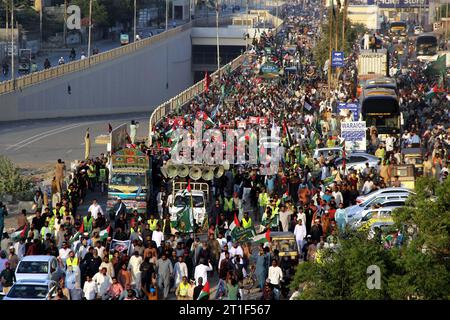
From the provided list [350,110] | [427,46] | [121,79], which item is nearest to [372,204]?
[350,110]

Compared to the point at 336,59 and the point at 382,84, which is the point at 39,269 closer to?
the point at 382,84

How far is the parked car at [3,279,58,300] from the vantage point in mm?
23453

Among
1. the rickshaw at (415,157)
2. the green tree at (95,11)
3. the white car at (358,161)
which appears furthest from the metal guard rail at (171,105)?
the green tree at (95,11)

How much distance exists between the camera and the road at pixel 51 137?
51.4 metres

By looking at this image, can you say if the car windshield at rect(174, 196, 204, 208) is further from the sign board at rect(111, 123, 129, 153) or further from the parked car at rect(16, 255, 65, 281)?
the sign board at rect(111, 123, 129, 153)

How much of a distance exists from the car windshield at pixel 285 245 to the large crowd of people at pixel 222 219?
0.93 feet

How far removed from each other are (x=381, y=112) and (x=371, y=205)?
18850 mm

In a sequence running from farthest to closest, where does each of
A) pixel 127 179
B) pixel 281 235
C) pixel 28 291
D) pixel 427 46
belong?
1. pixel 427 46
2. pixel 127 179
3. pixel 281 235
4. pixel 28 291

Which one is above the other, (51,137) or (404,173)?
(51,137)

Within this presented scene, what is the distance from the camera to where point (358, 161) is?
38.2m

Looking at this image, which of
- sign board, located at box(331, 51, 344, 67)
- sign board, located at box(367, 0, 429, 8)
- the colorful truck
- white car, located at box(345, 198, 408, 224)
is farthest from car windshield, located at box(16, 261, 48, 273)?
sign board, located at box(367, 0, 429, 8)

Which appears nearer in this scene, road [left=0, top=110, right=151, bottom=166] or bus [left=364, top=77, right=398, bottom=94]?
road [left=0, top=110, right=151, bottom=166]

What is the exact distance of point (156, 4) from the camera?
15725cm

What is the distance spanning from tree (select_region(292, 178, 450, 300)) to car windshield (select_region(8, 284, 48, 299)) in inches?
206
